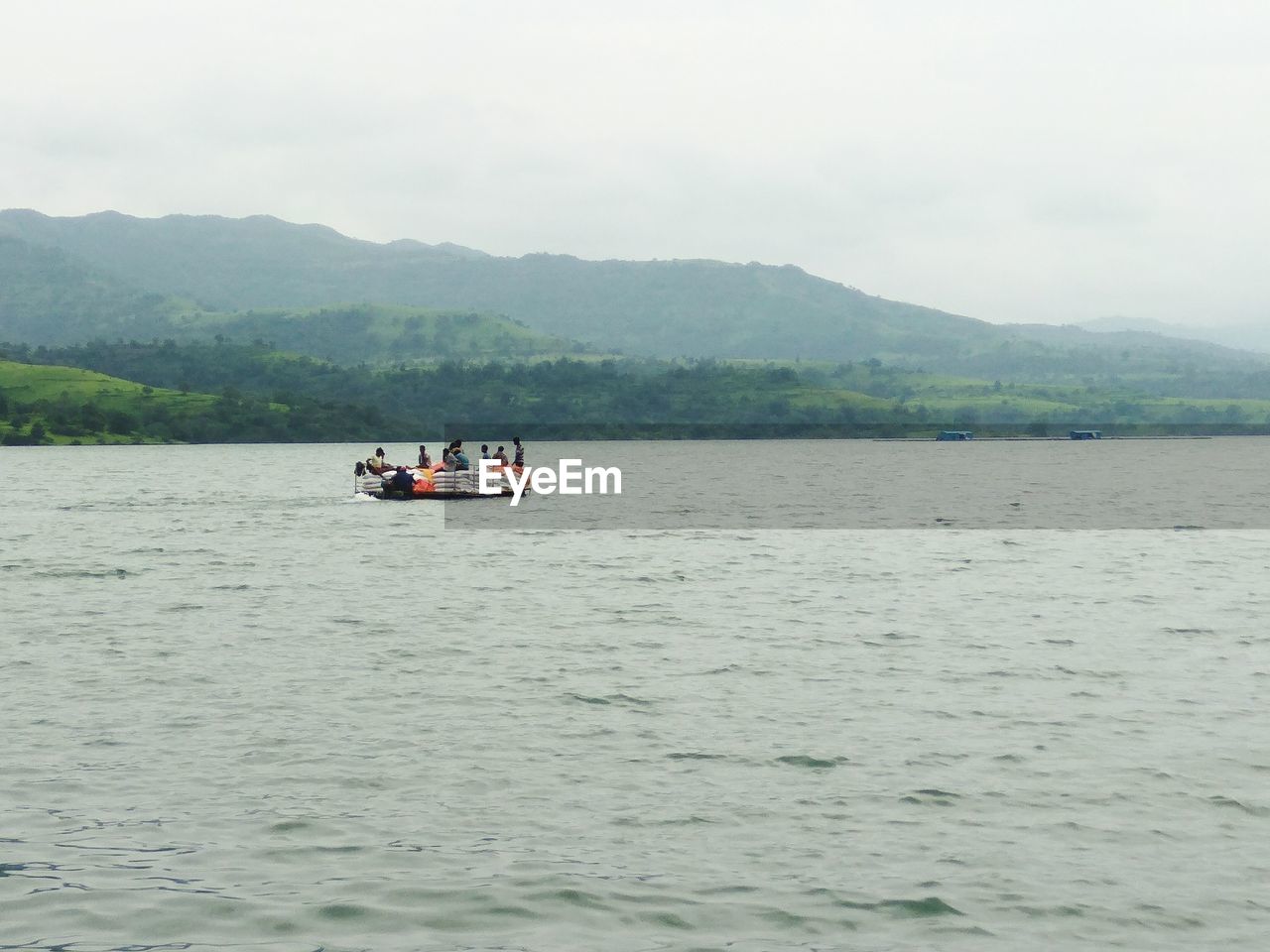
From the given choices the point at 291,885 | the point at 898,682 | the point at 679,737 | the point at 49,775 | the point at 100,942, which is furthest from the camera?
the point at 898,682

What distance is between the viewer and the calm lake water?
649 inches

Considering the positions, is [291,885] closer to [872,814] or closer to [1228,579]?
[872,814]

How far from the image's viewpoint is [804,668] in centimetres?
3269

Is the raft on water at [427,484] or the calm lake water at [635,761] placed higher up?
the raft on water at [427,484]

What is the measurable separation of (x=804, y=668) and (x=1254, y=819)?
13.6m

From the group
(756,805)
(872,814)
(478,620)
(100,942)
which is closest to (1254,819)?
(872,814)

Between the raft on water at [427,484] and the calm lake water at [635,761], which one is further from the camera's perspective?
the raft on water at [427,484]

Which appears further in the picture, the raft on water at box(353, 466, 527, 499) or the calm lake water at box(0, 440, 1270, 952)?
the raft on water at box(353, 466, 527, 499)

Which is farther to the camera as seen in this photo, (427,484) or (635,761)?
(427,484)

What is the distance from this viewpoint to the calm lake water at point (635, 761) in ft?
54.1

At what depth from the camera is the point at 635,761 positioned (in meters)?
23.6

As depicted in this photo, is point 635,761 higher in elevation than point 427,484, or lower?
lower

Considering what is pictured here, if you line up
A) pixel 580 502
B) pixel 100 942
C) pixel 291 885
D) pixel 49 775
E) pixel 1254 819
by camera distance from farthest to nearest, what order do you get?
pixel 580 502
pixel 49 775
pixel 1254 819
pixel 291 885
pixel 100 942

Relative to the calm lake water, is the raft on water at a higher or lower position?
higher
